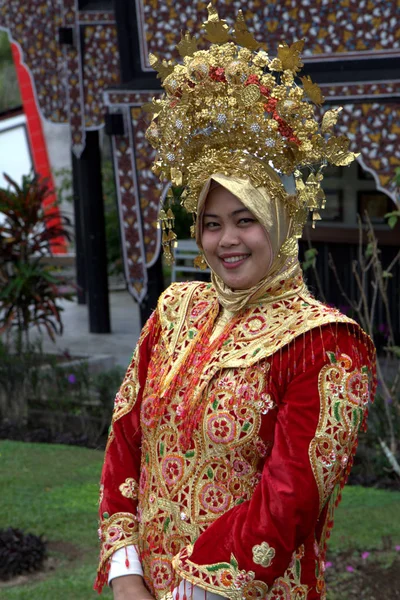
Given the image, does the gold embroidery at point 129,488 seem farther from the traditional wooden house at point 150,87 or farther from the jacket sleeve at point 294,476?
A: the traditional wooden house at point 150,87

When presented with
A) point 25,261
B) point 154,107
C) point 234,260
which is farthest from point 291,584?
point 25,261

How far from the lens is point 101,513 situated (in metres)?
2.40

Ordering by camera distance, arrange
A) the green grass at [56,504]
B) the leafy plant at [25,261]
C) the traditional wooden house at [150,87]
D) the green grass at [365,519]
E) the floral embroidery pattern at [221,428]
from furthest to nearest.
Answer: the leafy plant at [25,261] → the traditional wooden house at [150,87] → the green grass at [365,519] → the green grass at [56,504] → the floral embroidery pattern at [221,428]

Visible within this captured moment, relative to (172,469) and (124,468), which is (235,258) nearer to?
(172,469)

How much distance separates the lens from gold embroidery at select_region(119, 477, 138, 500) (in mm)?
2398

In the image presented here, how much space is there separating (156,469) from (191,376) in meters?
0.25

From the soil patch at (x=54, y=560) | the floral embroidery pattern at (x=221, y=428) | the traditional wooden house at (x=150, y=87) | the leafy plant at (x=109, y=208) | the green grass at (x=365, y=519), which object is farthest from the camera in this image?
the leafy plant at (x=109, y=208)

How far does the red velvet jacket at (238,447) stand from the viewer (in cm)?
201

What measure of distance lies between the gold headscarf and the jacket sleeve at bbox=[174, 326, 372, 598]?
201 mm

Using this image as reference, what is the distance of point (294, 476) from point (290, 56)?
0.97 metres

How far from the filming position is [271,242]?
2160 mm

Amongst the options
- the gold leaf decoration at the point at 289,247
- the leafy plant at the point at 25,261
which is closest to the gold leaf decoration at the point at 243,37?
the gold leaf decoration at the point at 289,247

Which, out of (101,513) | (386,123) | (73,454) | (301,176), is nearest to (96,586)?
(101,513)

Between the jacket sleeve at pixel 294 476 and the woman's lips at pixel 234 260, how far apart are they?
0.25 m
